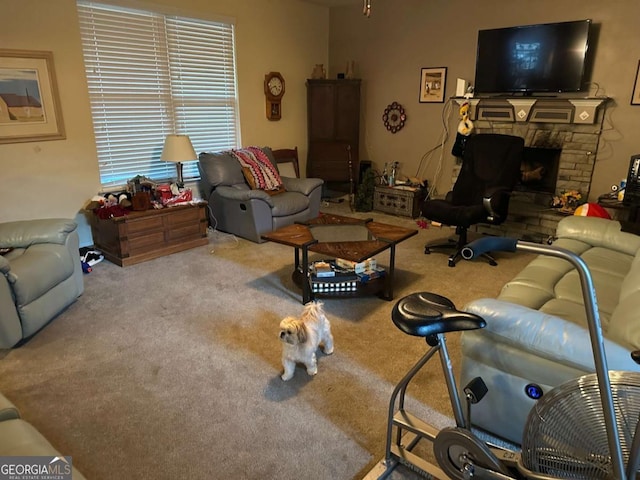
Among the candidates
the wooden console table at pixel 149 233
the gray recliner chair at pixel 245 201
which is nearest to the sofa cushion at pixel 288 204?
the gray recliner chair at pixel 245 201

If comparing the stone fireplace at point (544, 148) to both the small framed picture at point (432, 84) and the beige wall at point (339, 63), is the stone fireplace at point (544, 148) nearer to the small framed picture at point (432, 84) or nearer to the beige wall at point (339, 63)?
the beige wall at point (339, 63)

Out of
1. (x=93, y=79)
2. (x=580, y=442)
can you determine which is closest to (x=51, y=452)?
(x=580, y=442)

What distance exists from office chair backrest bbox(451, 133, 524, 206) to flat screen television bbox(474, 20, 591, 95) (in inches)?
30.7

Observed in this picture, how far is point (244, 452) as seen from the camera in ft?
6.04

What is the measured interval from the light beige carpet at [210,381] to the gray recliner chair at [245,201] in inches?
38.6

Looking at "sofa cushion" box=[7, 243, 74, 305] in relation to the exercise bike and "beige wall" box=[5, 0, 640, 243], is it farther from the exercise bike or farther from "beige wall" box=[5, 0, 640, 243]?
the exercise bike

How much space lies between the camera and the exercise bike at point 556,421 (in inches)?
44.6

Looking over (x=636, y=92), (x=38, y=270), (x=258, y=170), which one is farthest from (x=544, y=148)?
(x=38, y=270)

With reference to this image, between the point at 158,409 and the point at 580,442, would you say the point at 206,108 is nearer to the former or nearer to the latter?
the point at 158,409

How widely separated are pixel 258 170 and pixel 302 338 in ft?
9.99

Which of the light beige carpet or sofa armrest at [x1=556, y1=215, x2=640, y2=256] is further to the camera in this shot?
sofa armrest at [x1=556, y1=215, x2=640, y2=256]

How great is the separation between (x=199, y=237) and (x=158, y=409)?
253cm

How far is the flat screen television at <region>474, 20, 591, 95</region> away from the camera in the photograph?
4.14m

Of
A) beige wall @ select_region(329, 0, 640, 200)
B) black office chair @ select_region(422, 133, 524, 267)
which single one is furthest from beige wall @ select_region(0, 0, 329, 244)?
black office chair @ select_region(422, 133, 524, 267)
